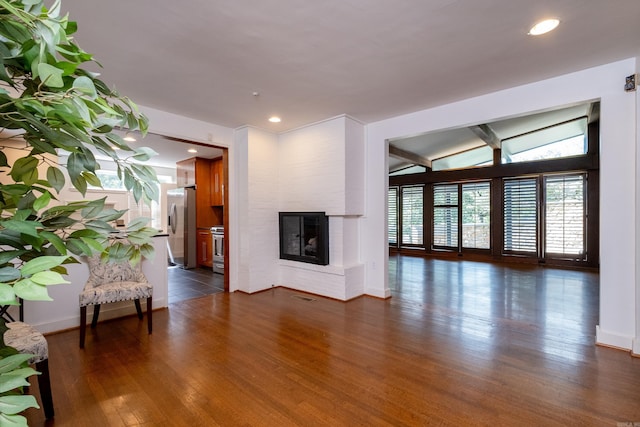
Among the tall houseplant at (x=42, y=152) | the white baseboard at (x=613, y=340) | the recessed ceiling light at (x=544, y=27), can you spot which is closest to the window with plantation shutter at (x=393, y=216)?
the white baseboard at (x=613, y=340)

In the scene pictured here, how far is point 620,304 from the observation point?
2.75 meters

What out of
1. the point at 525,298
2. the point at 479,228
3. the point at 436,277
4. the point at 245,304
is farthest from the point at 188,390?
the point at 479,228

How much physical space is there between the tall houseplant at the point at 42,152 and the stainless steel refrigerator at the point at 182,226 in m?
6.46

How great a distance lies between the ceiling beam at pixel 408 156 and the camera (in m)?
7.06

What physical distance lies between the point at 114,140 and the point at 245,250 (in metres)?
4.07

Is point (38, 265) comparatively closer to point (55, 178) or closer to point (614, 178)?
point (55, 178)

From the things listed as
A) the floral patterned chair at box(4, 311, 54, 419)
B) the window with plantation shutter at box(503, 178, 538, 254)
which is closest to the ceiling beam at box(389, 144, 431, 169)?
the window with plantation shutter at box(503, 178, 538, 254)

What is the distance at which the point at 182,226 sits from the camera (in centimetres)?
714

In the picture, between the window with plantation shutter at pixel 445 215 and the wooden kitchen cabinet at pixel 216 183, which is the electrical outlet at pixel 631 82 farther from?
the wooden kitchen cabinet at pixel 216 183

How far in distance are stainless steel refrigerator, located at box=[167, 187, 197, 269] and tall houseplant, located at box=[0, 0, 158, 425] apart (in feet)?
21.2

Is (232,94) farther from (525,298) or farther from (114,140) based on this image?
(525,298)

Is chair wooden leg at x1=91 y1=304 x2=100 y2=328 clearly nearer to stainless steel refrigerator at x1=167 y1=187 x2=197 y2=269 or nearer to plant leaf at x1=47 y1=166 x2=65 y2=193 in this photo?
plant leaf at x1=47 y1=166 x2=65 y2=193

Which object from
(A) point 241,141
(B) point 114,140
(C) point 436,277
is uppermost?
(A) point 241,141

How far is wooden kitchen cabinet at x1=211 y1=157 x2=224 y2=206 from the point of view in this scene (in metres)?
6.66
